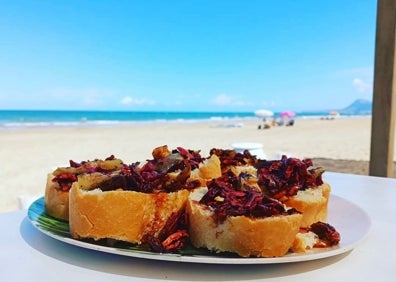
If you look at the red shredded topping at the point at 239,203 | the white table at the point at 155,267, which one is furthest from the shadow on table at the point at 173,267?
the red shredded topping at the point at 239,203

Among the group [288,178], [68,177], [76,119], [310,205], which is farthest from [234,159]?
[76,119]

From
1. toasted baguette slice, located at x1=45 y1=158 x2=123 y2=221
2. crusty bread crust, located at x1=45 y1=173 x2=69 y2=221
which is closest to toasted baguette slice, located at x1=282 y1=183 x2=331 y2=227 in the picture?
toasted baguette slice, located at x1=45 y1=158 x2=123 y2=221

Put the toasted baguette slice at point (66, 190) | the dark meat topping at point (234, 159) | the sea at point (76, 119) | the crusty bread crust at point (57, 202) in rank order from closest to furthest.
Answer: the toasted baguette slice at point (66, 190), the crusty bread crust at point (57, 202), the dark meat topping at point (234, 159), the sea at point (76, 119)

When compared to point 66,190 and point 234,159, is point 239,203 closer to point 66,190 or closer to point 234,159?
point 66,190

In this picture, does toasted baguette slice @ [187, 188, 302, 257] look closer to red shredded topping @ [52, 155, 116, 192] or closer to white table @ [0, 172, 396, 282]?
white table @ [0, 172, 396, 282]

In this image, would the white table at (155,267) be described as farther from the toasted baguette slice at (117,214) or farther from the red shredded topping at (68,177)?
the red shredded topping at (68,177)

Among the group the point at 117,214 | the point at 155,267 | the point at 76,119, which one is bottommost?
the point at 76,119
